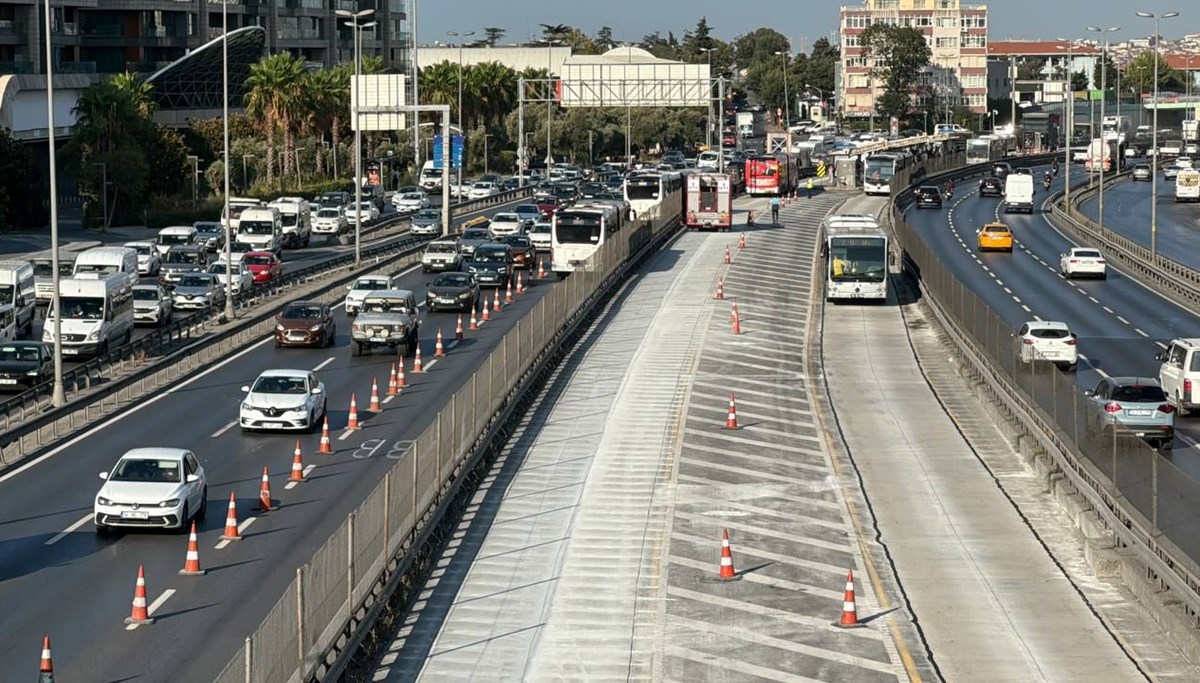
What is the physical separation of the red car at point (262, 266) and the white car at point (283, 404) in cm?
2986

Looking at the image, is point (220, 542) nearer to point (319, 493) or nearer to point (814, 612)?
point (319, 493)

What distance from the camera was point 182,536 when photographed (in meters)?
31.7

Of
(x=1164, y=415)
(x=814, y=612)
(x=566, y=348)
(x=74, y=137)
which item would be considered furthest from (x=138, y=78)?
(x=814, y=612)

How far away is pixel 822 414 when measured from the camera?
150 feet

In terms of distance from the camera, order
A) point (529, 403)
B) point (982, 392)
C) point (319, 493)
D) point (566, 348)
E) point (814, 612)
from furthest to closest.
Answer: point (566, 348) → point (982, 392) → point (529, 403) → point (319, 493) → point (814, 612)

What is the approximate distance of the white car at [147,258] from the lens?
75188mm

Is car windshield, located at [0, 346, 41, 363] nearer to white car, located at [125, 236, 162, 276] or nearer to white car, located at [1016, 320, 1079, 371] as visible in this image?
white car, located at [1016, 320, 1079, 371]

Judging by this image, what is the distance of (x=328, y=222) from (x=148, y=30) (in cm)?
5449

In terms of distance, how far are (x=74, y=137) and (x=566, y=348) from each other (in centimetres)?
5441

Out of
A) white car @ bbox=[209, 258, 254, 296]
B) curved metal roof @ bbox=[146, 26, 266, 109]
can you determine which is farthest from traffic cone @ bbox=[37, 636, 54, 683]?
curved metal roof @ bbox=[146, 26, 266, 109]

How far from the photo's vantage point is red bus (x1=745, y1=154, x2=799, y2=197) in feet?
401


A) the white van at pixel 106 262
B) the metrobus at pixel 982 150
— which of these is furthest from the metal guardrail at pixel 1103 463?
the metrobus at pixel 982 150

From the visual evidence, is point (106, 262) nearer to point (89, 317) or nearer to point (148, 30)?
point (89, 317)

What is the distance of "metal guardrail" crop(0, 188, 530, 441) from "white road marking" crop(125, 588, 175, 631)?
11551 mm
